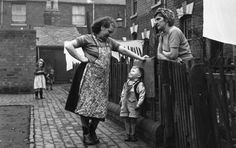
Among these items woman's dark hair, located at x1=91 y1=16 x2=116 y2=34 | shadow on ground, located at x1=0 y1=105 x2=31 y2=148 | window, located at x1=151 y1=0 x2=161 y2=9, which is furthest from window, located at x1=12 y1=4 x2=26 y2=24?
woman's dark hair, located at x1=91 y1=16 x2=116 y2=34

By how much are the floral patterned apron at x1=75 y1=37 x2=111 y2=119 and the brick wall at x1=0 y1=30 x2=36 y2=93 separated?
13328 millimetres

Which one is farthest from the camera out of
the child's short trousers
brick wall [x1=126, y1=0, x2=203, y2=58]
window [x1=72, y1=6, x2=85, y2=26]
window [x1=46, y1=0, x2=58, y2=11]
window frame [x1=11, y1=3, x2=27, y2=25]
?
window [x1=72, y1=6, x2=85, y2=26]

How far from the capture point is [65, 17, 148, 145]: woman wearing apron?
20.3 feet

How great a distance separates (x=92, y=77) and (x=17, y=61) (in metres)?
13.7

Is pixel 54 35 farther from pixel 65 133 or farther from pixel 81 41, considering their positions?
pixel 81 41

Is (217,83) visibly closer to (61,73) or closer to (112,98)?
(112,98)

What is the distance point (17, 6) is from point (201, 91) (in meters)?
32.5

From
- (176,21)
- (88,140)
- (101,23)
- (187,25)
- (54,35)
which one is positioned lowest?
(88,140)

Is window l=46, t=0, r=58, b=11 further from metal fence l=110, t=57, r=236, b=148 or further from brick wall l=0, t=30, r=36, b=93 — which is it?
metal fence l=110, t=57, r=236, b=148

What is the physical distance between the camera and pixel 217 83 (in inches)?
144

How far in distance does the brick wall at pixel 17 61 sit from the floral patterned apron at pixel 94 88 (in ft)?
43.7

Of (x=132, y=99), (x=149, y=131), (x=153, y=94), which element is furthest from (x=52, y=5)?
(x=149, y=131)

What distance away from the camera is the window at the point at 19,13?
34.2 metres

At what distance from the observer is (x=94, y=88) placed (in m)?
6.21
